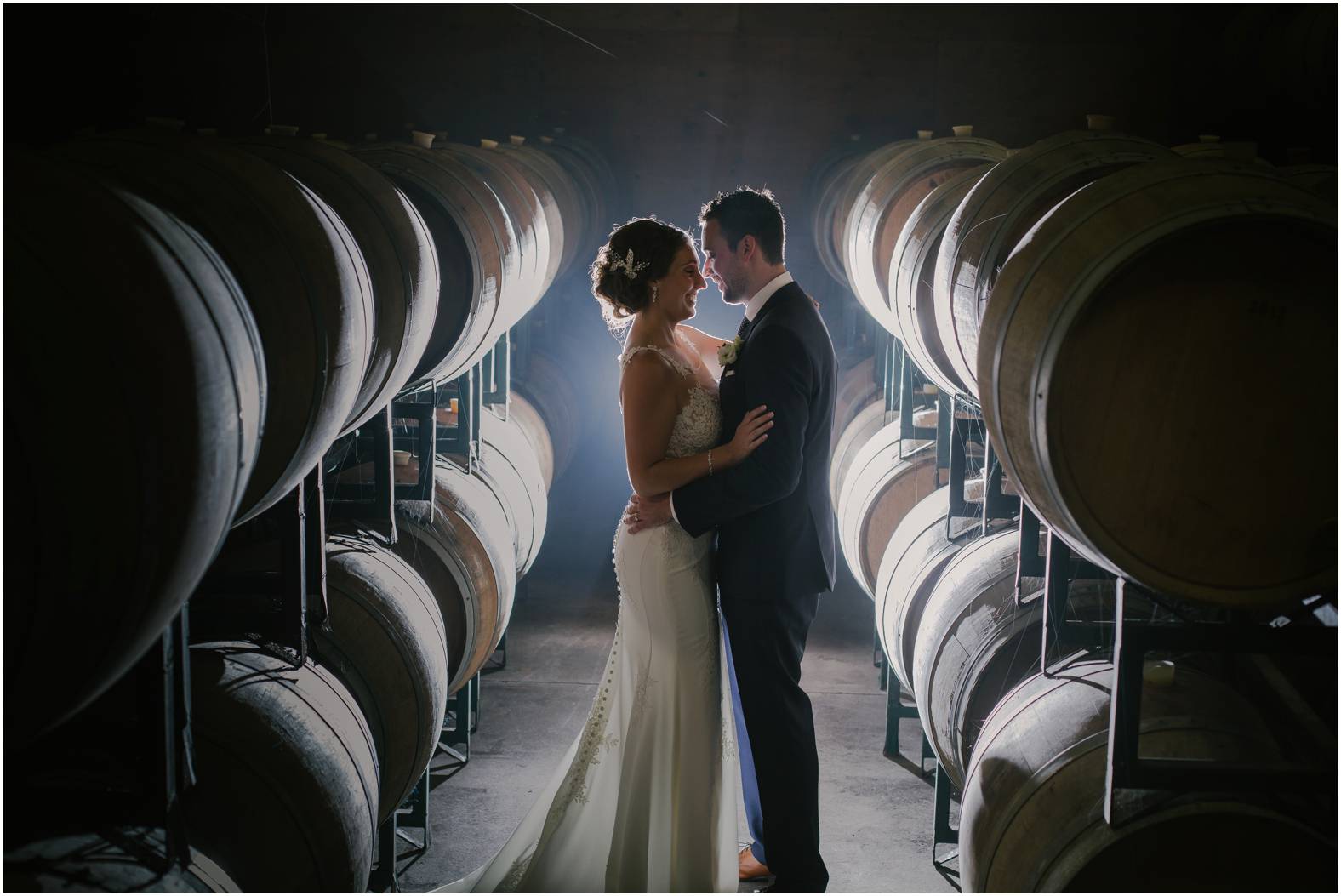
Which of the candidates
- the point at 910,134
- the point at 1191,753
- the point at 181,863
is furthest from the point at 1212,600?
the point at 910,134

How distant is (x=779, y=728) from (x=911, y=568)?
3.49 feet

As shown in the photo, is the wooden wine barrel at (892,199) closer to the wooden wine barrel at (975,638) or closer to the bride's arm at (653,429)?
the wooden wine barrel at (975,638)

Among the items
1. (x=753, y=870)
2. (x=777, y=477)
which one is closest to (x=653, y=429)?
(x=777, y=477)

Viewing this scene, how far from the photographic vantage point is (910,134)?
734cm

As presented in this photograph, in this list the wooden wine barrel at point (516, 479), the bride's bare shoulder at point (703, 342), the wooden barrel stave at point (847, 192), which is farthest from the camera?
the wooden barrel stave at point (847, 192)

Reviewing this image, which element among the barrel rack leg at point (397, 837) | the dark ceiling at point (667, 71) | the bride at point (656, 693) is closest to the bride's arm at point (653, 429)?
the bride at point (656, 693)

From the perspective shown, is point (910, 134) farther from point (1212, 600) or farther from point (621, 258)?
point (1212, 600)

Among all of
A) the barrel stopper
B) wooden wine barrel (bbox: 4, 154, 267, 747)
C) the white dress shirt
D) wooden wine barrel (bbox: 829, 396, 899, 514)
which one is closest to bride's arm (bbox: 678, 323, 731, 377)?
the white dress shirt

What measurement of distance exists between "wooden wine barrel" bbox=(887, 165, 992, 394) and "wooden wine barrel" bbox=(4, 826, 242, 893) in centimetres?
207

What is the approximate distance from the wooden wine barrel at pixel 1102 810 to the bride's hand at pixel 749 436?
86 cm

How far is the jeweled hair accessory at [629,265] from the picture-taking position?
280 cm

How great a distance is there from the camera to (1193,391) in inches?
61.4

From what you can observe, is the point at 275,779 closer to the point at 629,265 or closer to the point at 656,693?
the point at 656,693

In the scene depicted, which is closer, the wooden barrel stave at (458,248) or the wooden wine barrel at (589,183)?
the wooden barrel stave at (458,248)
